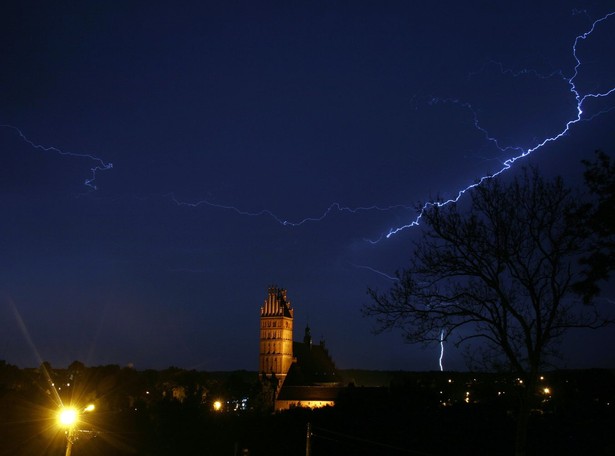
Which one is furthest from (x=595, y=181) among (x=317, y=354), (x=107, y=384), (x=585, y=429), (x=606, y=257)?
(x=317, y=354)

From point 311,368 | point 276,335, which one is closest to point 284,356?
point 276,335

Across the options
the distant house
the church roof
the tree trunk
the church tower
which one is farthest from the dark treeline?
the church tower

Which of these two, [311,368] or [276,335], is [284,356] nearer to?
[276,335]

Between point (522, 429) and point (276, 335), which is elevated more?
point (276, 335)

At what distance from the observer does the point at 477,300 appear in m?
12.8

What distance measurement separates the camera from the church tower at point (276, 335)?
10125 centimetres

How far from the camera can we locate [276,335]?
10256 cm

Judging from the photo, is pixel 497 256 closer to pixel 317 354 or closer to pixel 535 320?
pixel 535 320

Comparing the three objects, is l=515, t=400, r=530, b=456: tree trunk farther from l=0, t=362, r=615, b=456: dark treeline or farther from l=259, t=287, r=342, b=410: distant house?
l=259, t=287, r=342, b=410: distant house

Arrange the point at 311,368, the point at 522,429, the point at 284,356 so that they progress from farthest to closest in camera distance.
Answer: the point at 311,368 → the point at 284,356 → the point at 522,429

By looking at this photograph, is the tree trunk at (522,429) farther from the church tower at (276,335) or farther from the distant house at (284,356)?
the church tower at (276,335)

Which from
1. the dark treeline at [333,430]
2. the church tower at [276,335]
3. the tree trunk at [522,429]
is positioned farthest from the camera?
the church tower at [276,335]

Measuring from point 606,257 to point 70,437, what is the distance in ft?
43.4

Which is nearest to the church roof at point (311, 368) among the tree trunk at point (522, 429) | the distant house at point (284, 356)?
the distant house at point (284, 356)
